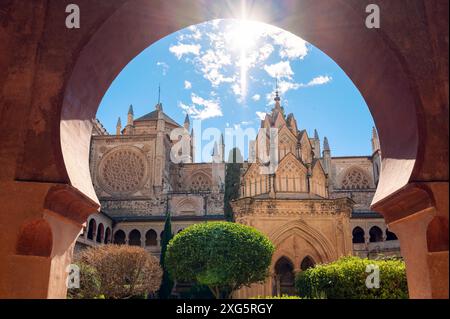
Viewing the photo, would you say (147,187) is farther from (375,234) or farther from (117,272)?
(375,234)

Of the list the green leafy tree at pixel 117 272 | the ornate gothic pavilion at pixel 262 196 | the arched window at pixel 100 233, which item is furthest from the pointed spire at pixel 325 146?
the green leafy tree at pixel 117 272

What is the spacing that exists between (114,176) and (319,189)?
22.2 meters

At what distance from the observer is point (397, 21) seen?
9.34 feet

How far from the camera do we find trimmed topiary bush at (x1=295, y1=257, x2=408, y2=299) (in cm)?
1149

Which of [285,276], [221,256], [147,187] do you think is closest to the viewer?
[221,256]

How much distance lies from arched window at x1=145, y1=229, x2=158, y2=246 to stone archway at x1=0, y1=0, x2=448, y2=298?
3097 cm

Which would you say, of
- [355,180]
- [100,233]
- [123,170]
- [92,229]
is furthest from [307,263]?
[123,170]

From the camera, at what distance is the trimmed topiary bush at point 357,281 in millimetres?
11492

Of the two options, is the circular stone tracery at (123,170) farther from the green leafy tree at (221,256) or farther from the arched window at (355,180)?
the green leafy tree at (221,256)

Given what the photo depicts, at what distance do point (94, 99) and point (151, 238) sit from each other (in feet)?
103

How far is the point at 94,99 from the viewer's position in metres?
3.37

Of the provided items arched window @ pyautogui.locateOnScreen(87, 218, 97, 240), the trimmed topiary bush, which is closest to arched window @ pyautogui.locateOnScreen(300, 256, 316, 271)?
the trimmed topiary bush
